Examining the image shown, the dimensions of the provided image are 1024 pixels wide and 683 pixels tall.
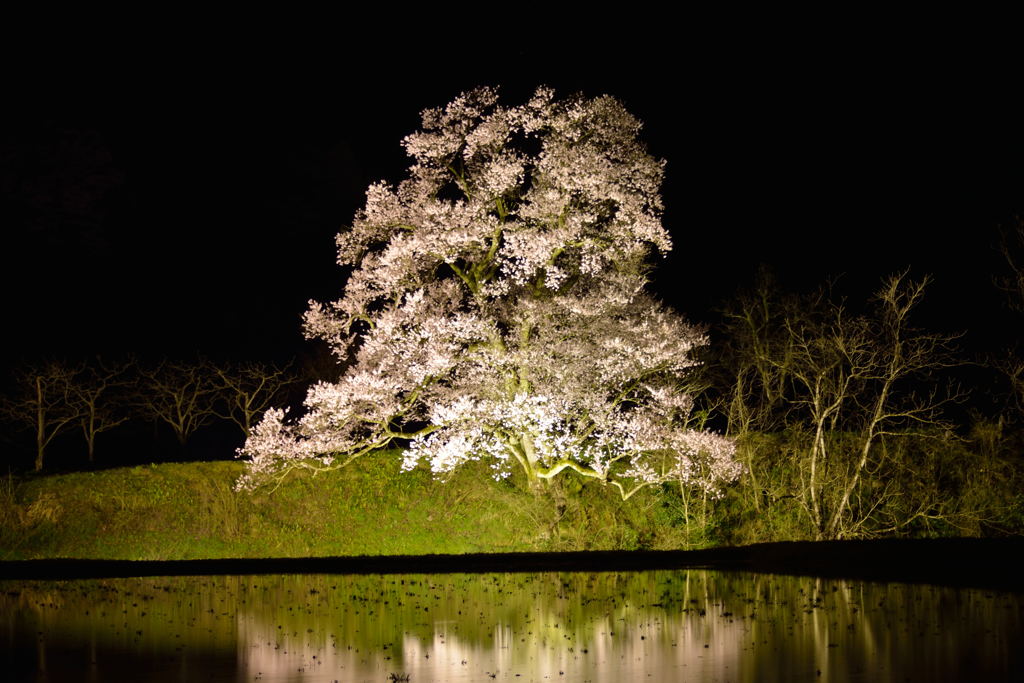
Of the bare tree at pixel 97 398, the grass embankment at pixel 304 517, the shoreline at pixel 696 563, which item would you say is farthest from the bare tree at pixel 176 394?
the shoreline at pixel 696 563

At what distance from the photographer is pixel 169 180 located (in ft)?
179

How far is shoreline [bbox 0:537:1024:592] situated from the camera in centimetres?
2058

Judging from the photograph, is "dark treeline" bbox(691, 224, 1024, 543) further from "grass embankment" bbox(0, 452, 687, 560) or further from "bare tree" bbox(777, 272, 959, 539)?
"grass embankment" bbox(0, 452, 687, 560)

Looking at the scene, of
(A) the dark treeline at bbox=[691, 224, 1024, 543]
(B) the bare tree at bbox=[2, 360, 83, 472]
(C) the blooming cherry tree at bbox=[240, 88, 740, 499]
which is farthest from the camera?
(B) the bare tree at bbox=[2, 360, 83, 472]

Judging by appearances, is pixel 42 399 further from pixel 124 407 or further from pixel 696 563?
pixel 696 563

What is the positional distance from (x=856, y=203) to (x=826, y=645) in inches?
1225

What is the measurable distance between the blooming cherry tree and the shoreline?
101 inches

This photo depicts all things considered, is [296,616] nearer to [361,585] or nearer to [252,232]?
[361,585]

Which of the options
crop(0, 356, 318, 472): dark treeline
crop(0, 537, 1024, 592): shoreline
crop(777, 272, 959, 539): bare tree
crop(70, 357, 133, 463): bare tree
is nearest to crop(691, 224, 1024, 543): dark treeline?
crop(777, 272, 959, 539): bare tree

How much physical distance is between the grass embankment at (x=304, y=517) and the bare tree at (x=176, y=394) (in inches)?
309

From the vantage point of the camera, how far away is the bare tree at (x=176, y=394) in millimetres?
37125

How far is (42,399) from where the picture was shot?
33.6 meters

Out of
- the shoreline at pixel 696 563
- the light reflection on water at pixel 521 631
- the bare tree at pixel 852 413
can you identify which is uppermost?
the bare tree at pixel 852 413

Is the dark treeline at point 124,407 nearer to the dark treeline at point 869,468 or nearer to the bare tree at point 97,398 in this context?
the bare tree at point 97,398
